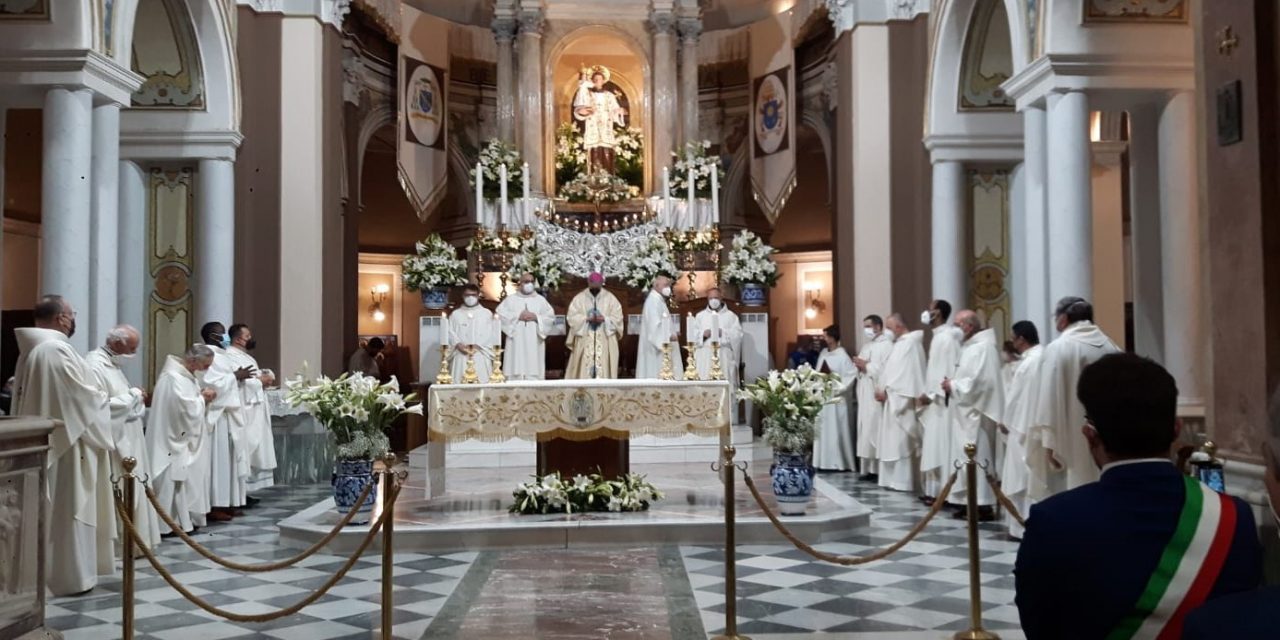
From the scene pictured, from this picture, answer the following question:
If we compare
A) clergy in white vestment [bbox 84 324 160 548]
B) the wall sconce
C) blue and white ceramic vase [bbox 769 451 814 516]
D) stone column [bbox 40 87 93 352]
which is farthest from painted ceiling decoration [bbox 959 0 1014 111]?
the wall sconce

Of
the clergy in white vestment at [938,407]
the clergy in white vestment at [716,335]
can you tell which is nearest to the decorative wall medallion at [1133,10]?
the clergy in white vestment at [938,407]

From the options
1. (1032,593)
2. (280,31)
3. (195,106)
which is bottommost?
Answer: (1032,593)

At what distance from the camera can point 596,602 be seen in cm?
607

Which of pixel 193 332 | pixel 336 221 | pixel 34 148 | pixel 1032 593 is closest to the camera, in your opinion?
pixel 1032 593

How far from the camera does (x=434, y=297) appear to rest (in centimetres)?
1460

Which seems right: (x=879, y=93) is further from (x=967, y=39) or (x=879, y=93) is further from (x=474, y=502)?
(x=474, y=502)

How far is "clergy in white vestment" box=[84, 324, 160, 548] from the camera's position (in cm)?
699

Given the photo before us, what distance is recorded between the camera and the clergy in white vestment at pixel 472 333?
1353 centimetres

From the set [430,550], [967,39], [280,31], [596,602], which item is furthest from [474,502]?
[967,39]

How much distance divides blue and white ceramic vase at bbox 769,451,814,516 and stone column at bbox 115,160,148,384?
6.73 meters

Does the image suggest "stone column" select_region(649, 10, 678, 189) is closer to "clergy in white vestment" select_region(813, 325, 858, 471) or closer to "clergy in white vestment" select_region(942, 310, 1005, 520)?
"clergy in white vestment" select_region(813, 325, 858, 471)

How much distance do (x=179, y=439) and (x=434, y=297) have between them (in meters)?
6.36

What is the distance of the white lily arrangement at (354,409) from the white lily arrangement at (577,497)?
111 cm

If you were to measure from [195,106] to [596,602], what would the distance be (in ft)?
25.6
